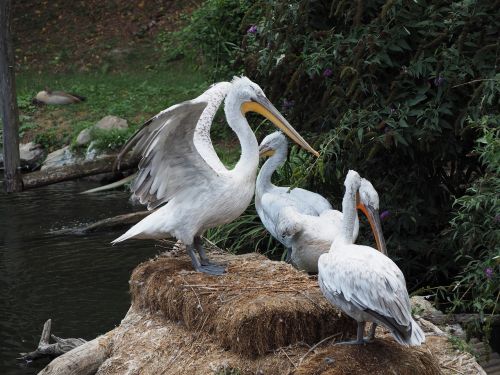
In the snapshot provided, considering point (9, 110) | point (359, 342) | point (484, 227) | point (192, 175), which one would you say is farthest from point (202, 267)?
point (9, 110)

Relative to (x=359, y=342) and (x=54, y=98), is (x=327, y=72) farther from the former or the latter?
(x=54, y=98)

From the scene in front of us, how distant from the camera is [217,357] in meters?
4.89

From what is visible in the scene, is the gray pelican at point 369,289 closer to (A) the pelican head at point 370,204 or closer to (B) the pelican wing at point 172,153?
(A) the pelican head at point 370,204

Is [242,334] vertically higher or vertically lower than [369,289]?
lower

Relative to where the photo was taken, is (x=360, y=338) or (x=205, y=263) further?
(x=205, y=263)

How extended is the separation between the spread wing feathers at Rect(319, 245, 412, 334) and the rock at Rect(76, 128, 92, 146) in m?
9.09

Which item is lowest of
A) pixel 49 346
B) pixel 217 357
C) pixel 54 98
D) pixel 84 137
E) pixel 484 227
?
pixel 49 346

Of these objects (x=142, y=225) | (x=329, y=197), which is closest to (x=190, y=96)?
(x=329, y=197)

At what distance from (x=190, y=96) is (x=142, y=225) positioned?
28.3ft

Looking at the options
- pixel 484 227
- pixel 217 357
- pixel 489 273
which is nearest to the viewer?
pixel 217 357

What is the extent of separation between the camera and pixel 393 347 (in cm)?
445

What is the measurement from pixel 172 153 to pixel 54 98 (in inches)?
389

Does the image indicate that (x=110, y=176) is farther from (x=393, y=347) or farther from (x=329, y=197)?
(x=393, y=347)

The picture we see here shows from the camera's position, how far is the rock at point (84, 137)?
1300 cm
